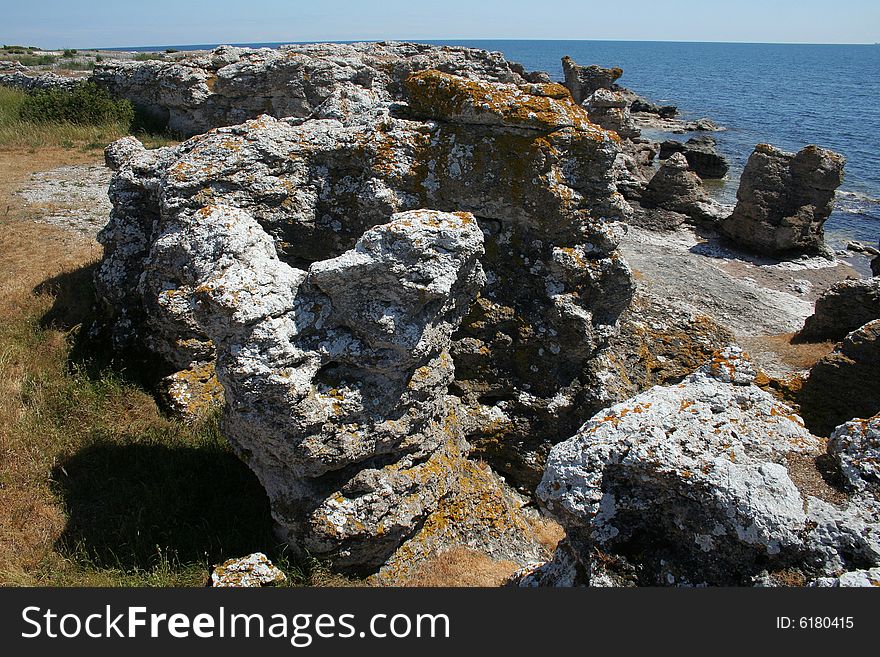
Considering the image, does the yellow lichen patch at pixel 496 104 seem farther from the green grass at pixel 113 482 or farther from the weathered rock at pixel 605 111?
the weathered rock at pixel 605 111

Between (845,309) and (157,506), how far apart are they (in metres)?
17.6

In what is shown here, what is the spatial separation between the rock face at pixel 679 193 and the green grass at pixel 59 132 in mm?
22444

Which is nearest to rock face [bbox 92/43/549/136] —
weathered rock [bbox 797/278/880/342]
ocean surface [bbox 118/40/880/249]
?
weathered rock [bbox 797/278/880/342]

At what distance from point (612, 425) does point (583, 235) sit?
3845 mm

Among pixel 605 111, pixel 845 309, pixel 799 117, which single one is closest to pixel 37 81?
pixel 605 111

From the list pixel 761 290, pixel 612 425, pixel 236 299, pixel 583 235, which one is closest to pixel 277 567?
pixel 236 299

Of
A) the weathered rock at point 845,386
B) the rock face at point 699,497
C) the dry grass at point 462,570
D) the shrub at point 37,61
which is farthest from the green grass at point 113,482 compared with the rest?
the shrub at point 37,61

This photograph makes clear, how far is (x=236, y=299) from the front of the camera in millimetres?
5137

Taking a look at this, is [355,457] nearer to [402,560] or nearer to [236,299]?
[402,560]

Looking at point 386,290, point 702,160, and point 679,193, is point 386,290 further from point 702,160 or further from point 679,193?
point 702,160

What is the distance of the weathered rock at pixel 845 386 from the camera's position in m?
5.34

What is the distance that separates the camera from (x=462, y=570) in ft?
20.5

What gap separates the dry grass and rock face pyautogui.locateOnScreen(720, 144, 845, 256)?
79.5 ft

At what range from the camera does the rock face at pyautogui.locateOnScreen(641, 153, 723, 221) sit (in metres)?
28.2
